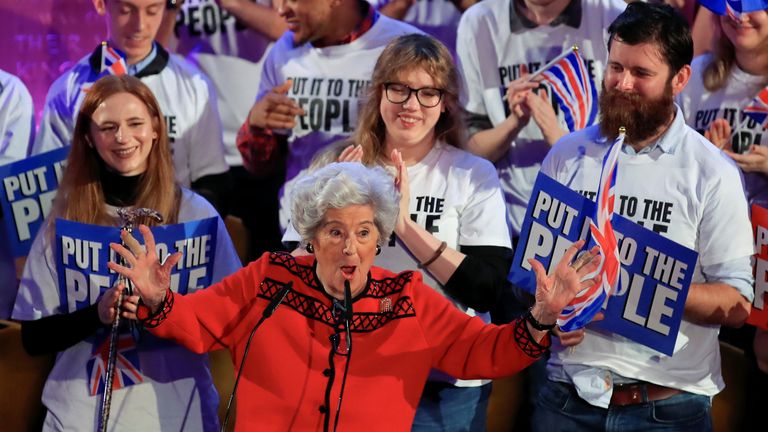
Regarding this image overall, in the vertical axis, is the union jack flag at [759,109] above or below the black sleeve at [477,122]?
above

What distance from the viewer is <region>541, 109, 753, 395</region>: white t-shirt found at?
345cm

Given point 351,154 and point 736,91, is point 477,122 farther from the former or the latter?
point 351,154

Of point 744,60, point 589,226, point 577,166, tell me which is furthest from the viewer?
point 744,60

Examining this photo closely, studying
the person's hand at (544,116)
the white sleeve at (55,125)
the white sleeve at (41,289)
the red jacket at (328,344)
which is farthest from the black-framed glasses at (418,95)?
the white sleeve at (55,125)

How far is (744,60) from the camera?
4.41 m

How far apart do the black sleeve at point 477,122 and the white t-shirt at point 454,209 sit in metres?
0.87

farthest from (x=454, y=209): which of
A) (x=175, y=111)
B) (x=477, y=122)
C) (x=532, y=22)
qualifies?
(x=175, y=111)

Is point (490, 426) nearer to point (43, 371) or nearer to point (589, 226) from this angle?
point (589, 226)

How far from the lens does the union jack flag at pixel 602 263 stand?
9.82ft

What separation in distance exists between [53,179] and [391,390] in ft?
Answer: 6.61

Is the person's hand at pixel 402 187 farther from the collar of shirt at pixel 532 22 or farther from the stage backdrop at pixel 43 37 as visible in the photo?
the stage backdrop at pixel 43 37

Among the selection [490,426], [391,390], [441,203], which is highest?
[441,203]

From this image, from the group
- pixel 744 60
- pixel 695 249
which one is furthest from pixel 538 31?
pixel 695 249

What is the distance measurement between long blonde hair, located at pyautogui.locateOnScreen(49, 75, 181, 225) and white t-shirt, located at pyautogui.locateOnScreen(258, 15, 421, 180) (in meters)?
1.01
